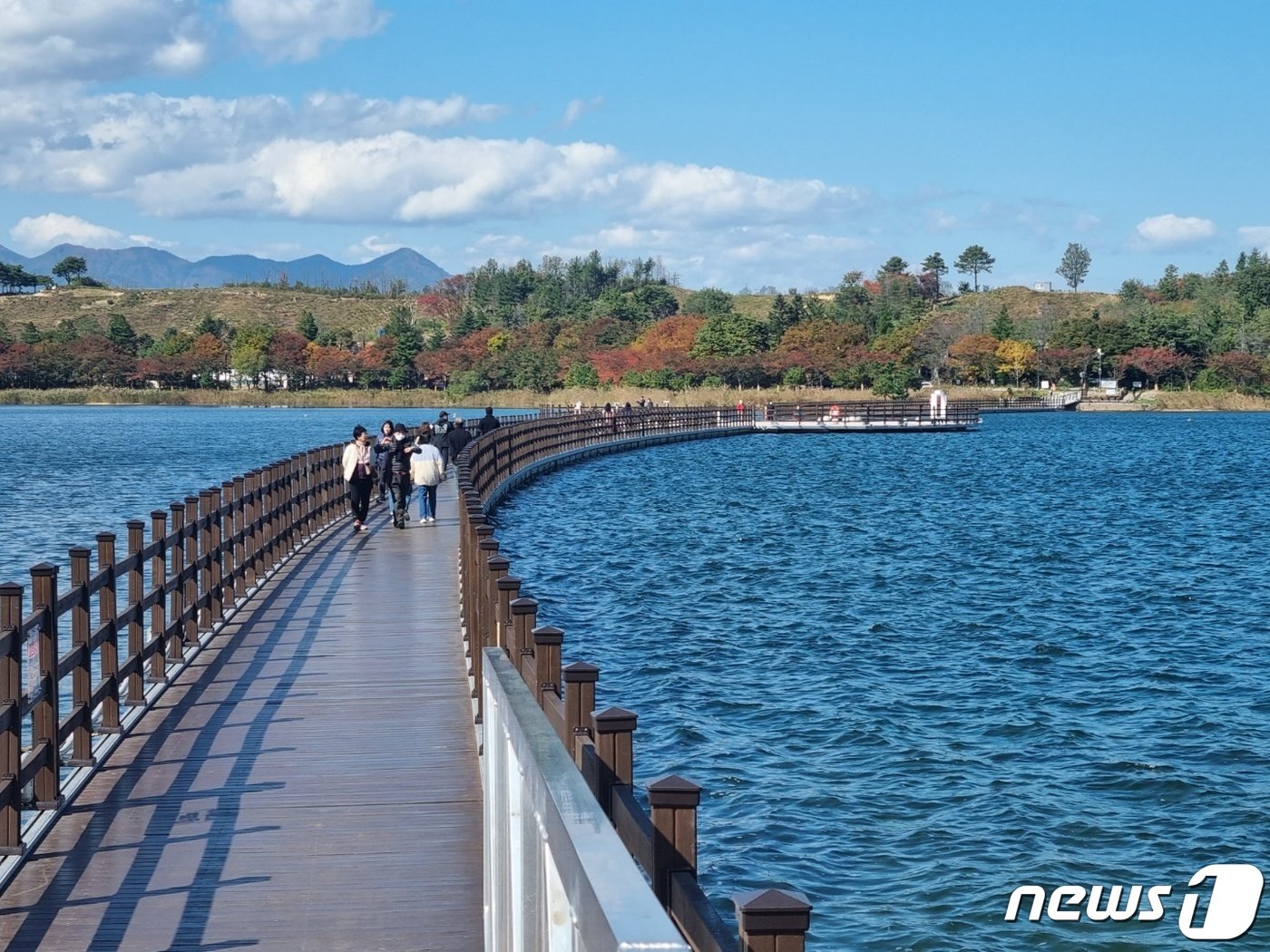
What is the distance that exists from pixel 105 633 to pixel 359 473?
520 inches

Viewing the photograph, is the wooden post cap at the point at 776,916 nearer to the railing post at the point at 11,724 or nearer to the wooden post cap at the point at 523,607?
the wooden post cap at the point at 523,607

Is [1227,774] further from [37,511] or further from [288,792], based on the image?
[37,511]

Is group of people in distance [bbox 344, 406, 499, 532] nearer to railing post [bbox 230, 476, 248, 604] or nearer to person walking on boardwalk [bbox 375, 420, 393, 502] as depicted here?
person walking on boardwalk [bbox 375, 420, 393, 502]

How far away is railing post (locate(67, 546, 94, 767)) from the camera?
28.9 ft

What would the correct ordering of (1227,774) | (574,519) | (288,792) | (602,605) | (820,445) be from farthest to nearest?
1. (820,445)
2. (574,519)
3. (602,605)
4. (1227,774)
5. (288,792)

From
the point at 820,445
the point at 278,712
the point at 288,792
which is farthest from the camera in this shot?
the point at 820,445

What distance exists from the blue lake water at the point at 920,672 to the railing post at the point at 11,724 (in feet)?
16.7

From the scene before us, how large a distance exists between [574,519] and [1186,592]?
52.2 ft

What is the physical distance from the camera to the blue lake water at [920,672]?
11336 millimetres

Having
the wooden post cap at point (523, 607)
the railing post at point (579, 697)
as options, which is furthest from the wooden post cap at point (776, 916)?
the wooden post cap at point (523, 607)

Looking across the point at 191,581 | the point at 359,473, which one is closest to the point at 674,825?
the point at 191,581

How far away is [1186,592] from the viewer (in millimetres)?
27172

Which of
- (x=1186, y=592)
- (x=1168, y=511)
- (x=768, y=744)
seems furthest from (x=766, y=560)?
(x=1168, y=511)

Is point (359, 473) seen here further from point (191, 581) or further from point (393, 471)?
point (191, 581)
